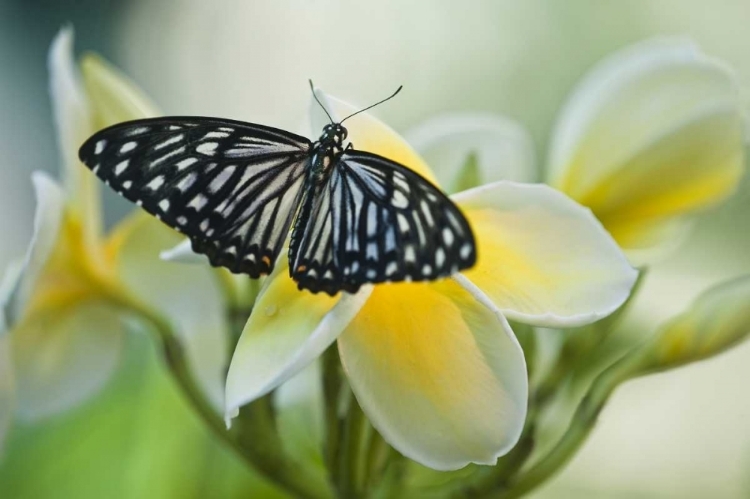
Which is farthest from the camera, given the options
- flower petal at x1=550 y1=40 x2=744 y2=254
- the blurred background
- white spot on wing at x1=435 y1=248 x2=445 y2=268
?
the blurred background

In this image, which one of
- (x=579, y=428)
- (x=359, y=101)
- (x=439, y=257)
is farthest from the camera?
(x=359, y=101)

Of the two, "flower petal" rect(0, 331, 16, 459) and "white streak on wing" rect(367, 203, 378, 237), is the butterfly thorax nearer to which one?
"white streak on wing" rect(367, 203, 378, 237)

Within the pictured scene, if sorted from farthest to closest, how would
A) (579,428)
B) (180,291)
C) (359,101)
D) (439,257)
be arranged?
(359,101), (180,291), (579,428), (439,257)

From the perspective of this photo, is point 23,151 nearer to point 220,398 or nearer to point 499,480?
point 220,398

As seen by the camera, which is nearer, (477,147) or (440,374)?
(440,374)

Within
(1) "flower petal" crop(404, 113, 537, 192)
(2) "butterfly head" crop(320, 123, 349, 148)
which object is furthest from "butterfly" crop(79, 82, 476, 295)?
(1) "flower petal" crop(404, 113, 537, 192)

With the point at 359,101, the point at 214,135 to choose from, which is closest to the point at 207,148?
the point at 214,135

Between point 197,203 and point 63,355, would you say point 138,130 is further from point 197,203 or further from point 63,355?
point 63,355
